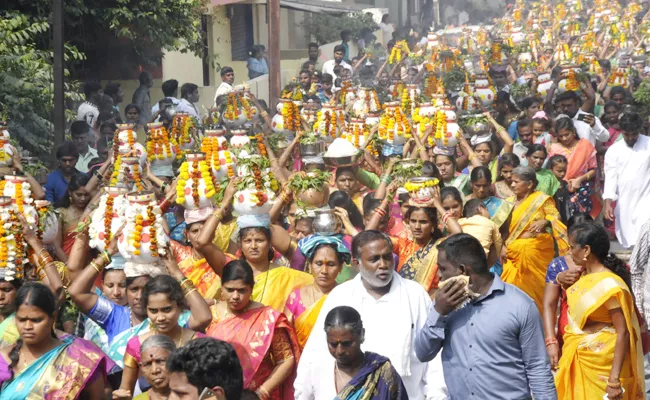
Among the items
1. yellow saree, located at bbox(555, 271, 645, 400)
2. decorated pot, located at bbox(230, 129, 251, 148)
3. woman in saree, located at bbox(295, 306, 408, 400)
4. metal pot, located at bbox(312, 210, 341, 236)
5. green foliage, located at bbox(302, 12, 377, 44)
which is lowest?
yellow saree, located at bbox(555, 271, 645, 400)

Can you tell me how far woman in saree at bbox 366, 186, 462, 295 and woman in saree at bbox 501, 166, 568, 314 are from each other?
1215mm

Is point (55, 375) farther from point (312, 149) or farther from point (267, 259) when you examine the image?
point (312, 149)

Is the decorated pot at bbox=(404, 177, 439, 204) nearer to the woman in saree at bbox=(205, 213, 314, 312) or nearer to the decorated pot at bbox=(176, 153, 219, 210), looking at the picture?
the woman in saree at bbox=(205, 213, 314, 312)

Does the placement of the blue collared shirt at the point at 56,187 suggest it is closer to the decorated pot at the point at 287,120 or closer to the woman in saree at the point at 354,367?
the decorated pot at the point at 287,120

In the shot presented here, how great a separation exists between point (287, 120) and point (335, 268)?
221 inches

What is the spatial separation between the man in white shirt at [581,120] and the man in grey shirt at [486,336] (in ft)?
27.0

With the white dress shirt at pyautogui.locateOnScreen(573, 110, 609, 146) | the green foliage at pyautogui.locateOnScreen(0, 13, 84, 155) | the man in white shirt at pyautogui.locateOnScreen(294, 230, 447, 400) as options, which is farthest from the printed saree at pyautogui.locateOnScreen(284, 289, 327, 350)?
the white dress shirt at pyautogui.locateOnScreen(573, 110, 609, 146)

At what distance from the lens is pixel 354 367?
5328 mm

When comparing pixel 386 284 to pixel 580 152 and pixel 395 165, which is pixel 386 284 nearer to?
pixel 395 165

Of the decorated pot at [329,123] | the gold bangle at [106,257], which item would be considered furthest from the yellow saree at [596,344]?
the decorated pot at [329,123]

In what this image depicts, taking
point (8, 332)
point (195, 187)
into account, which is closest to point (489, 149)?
point (195, 187)

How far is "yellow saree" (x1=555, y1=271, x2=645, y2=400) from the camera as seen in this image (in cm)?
671

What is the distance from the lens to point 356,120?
1241 centimetres

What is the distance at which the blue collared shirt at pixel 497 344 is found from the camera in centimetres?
550
